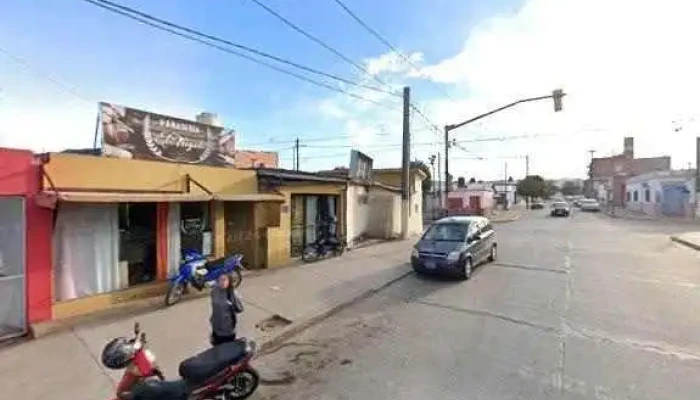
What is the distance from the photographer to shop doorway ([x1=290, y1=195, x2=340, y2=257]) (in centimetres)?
1567

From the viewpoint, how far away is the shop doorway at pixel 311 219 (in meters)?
15.7

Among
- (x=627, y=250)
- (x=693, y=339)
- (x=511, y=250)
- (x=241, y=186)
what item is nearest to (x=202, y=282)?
(x=241, y=186)

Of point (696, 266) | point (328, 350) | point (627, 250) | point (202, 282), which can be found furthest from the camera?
point (627, 250)

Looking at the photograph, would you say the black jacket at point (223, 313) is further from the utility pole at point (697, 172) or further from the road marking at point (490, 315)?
the utility pole at point (697, 172)

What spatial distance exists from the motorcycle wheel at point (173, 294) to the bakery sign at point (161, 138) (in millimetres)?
3170

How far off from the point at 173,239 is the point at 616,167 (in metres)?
105

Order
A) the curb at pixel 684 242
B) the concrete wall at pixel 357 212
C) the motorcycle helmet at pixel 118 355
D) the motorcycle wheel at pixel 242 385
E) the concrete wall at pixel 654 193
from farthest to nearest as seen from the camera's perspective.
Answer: the concrete wall at pixel 654 193 → the curb at pixel 684 242 → the concrete wall at pixel 357 212 → the motorcycle wheel at pixel 242 385 → the motorcycle helmet at pixel 118 355

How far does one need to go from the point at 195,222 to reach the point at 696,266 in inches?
615

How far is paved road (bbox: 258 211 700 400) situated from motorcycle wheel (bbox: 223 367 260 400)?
8.9 inches

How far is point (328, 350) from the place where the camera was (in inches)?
303

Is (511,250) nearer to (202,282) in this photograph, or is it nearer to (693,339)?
(693,339)

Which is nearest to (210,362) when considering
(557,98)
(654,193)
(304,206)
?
(304,206)

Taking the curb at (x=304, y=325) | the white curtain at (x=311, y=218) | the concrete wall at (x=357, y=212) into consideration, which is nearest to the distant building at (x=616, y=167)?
the concrete wall at (x=357, y=212)

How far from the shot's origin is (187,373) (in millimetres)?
5465
